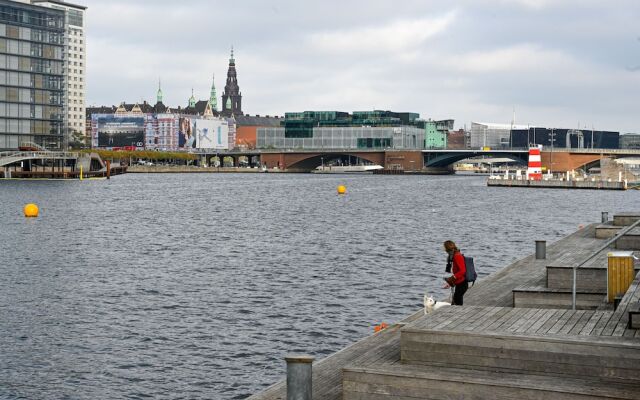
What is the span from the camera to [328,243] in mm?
60188

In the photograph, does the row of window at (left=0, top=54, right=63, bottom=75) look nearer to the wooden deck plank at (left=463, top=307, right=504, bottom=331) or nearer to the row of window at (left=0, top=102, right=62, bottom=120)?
the row of window at (left=0, top=102, right=62, bottom=120)

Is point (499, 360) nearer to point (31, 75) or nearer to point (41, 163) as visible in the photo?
point (41, 163)

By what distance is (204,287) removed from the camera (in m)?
39.4

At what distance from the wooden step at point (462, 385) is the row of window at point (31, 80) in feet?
565

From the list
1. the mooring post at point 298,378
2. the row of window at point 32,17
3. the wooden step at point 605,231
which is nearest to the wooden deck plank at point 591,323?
the mooring post at point 298,378

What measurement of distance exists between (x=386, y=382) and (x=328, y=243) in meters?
44.0

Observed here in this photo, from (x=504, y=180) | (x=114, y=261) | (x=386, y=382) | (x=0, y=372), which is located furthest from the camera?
(x=504, y=180)

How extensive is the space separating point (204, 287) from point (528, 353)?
976 inches

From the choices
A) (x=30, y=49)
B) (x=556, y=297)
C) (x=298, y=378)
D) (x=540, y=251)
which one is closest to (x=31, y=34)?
(x=30, y=49)

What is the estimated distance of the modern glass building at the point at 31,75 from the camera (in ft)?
577

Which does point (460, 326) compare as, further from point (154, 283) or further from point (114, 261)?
point (114, 261)

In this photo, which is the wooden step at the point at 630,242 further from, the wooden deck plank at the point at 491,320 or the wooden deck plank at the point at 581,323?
the wooden deck plank at the point at 491,320

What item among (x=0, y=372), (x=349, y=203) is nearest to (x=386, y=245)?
(x=0, y=372)

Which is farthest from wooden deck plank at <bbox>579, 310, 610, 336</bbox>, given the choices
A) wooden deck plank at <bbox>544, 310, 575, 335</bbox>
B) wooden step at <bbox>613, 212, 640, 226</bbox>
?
wooden step at <bbox>613, 212, 640, 226</bbox>
